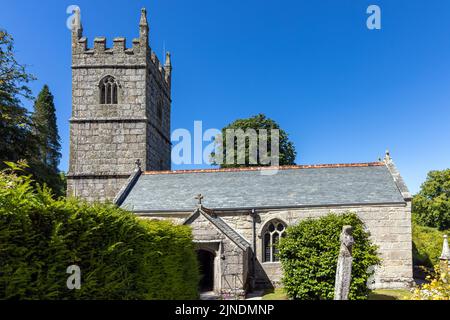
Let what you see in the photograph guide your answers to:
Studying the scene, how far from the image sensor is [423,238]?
94.4 ft

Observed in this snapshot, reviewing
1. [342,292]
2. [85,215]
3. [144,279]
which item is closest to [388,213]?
[342,292]

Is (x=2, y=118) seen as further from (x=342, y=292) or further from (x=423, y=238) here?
(x=423, y=238)

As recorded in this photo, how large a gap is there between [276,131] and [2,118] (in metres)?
29.0

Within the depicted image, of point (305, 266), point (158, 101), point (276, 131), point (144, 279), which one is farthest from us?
point (276, 131)

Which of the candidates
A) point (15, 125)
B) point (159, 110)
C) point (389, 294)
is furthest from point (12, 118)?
point (389, 294)

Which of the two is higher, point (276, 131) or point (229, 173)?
point (276, 131)

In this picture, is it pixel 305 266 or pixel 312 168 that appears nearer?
pixel 305 266

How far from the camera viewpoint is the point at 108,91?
29.6m

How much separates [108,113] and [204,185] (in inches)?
434

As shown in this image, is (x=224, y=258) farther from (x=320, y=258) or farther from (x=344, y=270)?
(x=344, y=270)

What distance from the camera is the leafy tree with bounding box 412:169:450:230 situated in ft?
152

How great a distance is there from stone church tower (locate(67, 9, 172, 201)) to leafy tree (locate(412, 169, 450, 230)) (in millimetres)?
37892
